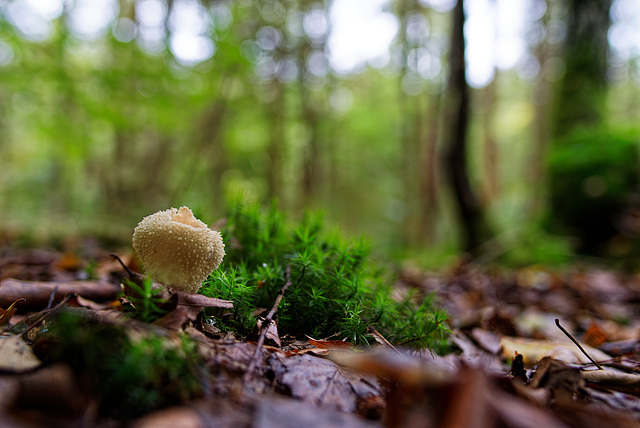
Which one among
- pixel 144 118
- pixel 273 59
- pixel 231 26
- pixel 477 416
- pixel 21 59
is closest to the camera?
pixel 477 416

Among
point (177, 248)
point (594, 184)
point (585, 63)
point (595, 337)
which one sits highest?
point (585, 63)

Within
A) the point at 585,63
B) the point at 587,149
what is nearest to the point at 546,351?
the point at 587,149

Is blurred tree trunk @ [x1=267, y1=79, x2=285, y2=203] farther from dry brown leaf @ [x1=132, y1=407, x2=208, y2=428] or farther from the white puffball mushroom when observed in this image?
dry brown leaf @ [x1=132, y1=407, x2=208, y2=428]

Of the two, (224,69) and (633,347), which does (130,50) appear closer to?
(224,69)

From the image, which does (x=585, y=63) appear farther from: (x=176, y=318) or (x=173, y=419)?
(x=173, y=419)

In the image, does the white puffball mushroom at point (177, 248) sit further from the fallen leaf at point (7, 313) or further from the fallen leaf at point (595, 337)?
the fallen leaf at point (595, 337)

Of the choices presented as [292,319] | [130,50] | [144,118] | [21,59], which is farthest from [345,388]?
[144,118]
